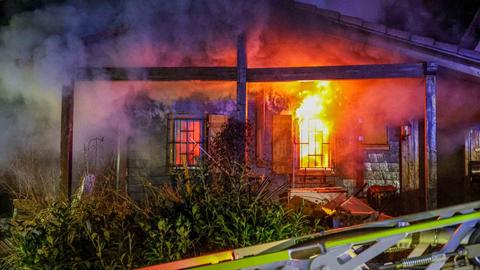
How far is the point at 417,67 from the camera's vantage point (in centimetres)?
754

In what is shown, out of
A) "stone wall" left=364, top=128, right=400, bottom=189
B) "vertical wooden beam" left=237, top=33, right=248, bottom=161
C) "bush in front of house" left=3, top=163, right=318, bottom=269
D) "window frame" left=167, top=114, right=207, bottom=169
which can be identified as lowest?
"bush in front of house" left=3, top=163, right=318, bottom=269

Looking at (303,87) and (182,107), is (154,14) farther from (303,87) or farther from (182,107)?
(303,87)

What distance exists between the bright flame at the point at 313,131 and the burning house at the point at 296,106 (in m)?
0.03

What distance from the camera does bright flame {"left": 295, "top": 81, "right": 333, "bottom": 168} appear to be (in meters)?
10.3

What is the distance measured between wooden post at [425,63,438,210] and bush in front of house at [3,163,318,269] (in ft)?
11.1

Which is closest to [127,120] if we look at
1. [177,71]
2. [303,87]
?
[177,71]

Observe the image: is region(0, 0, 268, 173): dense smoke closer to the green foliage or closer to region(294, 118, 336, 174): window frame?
region(294, 118, 336, 174): window frame

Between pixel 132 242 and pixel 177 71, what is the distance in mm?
4420

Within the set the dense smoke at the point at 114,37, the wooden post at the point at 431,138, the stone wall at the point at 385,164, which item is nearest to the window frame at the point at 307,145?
the stone wall at the point at 385,164

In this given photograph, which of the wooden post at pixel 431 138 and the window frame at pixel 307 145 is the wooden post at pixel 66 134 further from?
the wooden post at pixel 431 138

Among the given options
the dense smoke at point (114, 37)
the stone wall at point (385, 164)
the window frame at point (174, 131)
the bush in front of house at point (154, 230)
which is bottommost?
the bush in front of house at point (154, 230)

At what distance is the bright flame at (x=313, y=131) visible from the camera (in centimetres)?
1028

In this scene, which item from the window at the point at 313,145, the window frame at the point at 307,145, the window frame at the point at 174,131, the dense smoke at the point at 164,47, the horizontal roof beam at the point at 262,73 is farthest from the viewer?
the window frame at the point at 174,131

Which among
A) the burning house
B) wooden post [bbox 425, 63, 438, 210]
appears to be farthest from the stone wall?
wooden post [bbox 425, 63, 438, 210]
